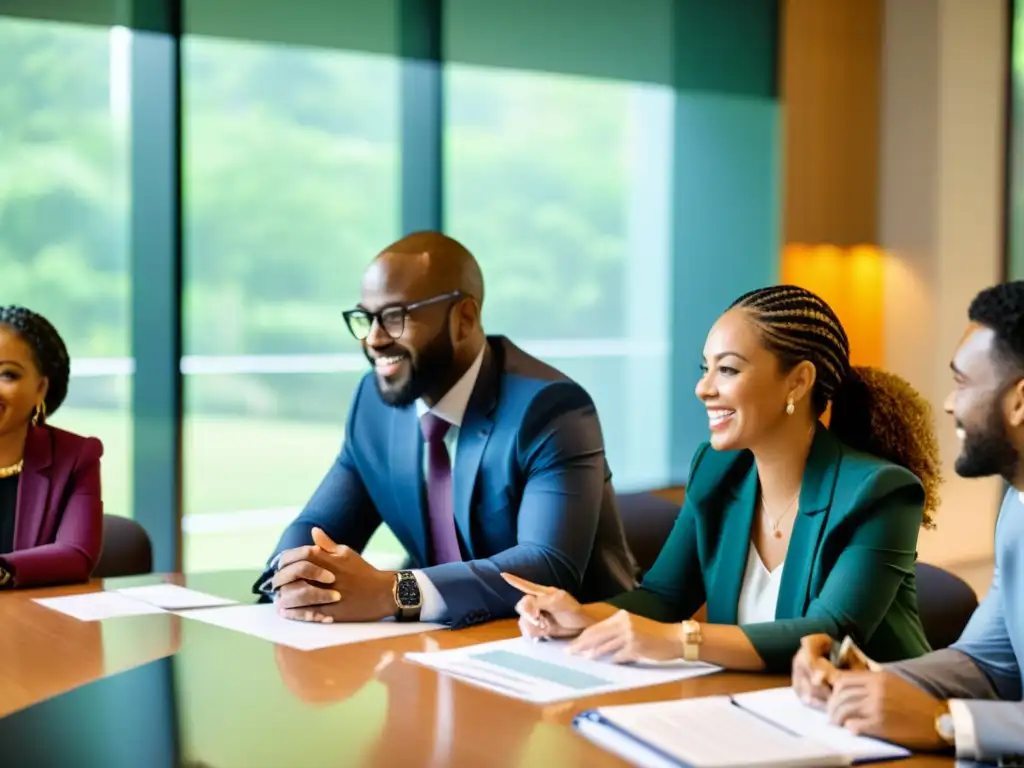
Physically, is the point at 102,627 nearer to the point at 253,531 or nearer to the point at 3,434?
the point at 3,434

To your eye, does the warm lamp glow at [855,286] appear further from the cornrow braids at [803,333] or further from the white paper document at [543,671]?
the white paper document at [543,671]

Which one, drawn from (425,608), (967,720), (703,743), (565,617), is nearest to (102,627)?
(425,608)

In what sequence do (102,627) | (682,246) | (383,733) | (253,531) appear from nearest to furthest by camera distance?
(383,733)
(102,627)
(253,531)
(682,246)

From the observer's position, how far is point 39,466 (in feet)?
9.72

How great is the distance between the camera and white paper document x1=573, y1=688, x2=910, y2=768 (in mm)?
1592

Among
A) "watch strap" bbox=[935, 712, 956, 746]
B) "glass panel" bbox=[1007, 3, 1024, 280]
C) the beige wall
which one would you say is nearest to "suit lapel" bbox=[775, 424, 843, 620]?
"watch strap" bbox=[935, 712, 956, 746]

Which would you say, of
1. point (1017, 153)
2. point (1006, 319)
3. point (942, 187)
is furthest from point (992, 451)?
point (1017, 153)

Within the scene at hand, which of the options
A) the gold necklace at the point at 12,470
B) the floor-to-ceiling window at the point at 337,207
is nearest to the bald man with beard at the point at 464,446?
the gold necklace at the point at 12,470

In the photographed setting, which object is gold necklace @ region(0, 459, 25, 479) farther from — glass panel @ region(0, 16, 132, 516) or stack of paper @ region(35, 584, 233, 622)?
glass panel @ region(0, 16, 132, 516)

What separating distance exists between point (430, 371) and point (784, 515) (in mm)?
910

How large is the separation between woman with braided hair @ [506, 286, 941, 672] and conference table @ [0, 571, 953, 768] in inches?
5.4

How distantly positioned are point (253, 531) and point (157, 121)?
5.68 ft

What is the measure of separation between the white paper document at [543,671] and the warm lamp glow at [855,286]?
18.1ft

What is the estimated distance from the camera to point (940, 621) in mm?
2814
